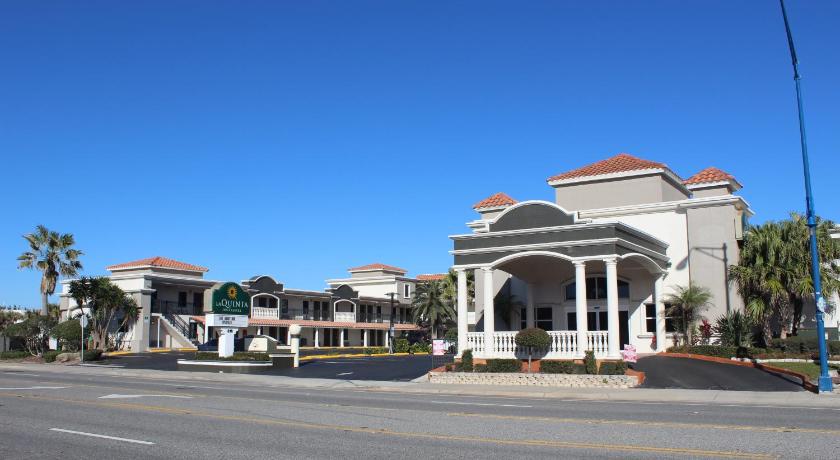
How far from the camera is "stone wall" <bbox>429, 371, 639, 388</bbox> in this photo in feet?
80.5

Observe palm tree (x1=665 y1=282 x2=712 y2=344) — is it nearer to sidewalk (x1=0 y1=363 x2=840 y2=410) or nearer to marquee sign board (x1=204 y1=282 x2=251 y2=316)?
sidewalk (x1=0 y1=363 x2=840 y2=410)

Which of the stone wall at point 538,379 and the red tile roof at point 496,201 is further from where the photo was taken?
the red tile roof at point 496,201

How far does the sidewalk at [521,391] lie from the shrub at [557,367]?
1550mm

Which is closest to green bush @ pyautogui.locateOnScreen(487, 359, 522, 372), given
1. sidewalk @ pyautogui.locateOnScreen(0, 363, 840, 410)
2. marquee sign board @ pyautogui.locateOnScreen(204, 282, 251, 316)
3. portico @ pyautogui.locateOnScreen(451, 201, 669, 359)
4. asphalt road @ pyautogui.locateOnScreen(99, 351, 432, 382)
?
portico @ pyautogui.locateOnScreen(451, 201, 669, 359)

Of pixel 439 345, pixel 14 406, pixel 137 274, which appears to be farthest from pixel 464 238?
pixel 137 274

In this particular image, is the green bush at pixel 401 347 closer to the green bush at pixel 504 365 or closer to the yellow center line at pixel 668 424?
the green bush at pixel 504 365

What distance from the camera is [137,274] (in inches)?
2151

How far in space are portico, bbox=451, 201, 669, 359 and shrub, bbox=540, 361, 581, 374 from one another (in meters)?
0.83

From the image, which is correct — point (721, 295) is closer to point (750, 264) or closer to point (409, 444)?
point (750, 264)

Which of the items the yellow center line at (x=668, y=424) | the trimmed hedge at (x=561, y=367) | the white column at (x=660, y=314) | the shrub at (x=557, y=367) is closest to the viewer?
the yellow center line at (x=668, y=424)

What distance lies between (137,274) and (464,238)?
1317 inches

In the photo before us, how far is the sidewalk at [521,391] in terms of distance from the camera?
1934cm

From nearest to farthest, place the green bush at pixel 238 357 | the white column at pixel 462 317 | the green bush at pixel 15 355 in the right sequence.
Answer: the white column at pixel 462 317 → the green bush at pixel 238 357 → the green bush at pixel 15 355

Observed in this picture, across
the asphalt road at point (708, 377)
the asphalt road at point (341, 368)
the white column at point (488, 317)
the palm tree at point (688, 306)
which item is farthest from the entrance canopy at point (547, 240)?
the asphalt road at point (341, 368)
